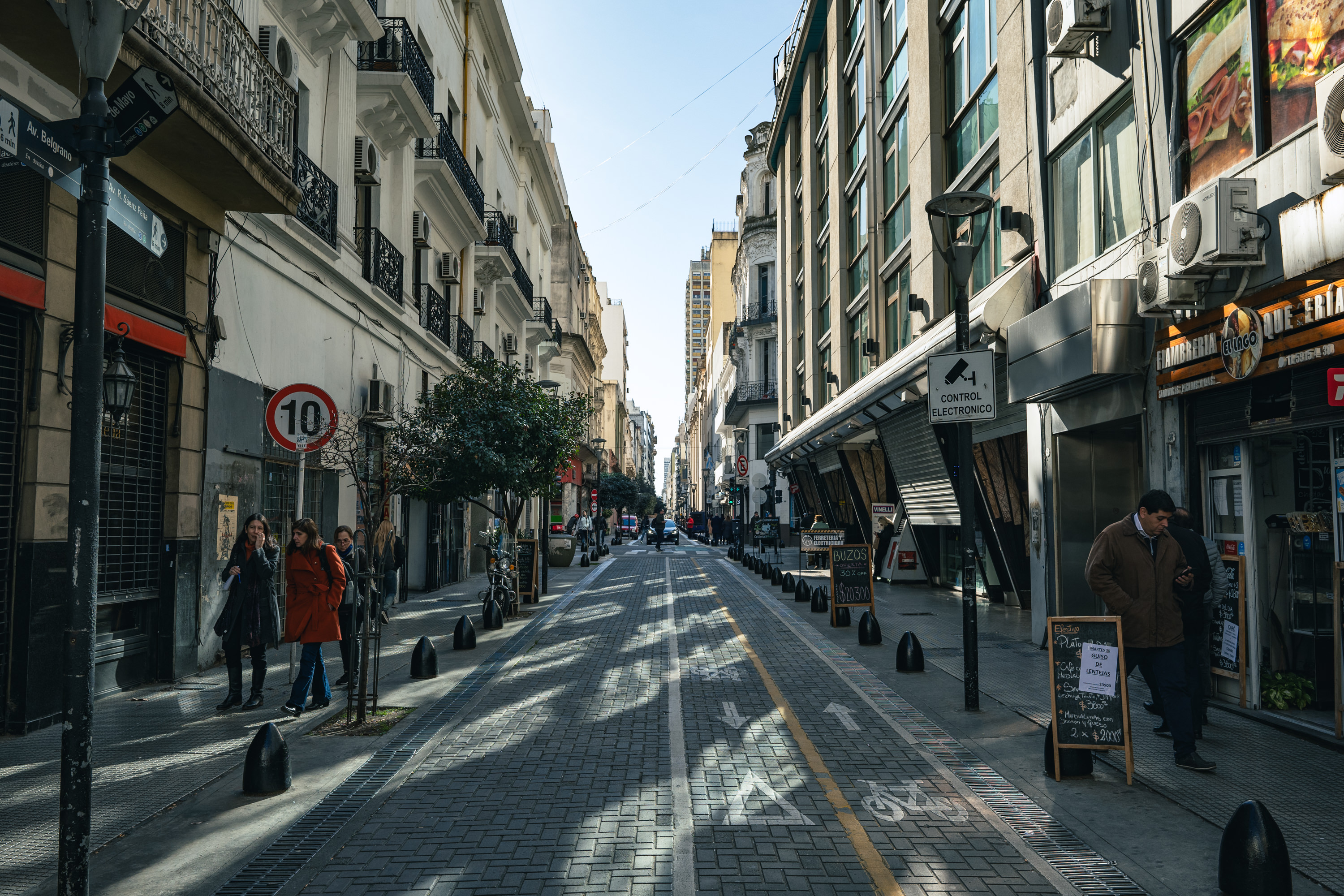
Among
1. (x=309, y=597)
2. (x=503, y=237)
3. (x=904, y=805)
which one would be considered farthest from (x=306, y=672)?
(x=503, y=237)

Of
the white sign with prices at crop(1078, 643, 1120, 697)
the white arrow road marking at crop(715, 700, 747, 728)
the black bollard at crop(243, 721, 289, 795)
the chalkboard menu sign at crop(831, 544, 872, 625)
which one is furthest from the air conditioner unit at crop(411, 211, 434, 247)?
the white sign with prices at crop(1078, 643, 1120, 697)

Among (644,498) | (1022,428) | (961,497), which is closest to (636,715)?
(961,497)

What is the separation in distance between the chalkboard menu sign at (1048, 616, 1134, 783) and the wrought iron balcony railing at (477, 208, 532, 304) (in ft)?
78.0

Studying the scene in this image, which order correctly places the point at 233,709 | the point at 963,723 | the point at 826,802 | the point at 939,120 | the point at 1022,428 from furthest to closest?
the point at 939,120, the point at 1022,428, the point at 233,709, the point at 963,723, the point at 826,802

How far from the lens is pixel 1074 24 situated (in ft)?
37.0

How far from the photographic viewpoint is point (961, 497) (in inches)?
361

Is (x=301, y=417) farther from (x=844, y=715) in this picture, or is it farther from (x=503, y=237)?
(x=503, y=237)

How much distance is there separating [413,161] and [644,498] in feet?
275

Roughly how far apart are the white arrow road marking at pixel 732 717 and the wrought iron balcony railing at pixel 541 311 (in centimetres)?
3159

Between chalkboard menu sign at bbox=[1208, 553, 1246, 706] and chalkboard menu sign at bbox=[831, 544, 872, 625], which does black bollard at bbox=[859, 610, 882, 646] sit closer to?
chalkboard menu sign at bbox=[831, 544, 872, 625]

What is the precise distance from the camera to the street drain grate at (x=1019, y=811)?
4.72m

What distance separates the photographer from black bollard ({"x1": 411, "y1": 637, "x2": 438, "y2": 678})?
10484 mm

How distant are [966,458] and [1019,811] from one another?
3939mm

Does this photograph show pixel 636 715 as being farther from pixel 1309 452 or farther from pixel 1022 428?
pixel 1022 428
